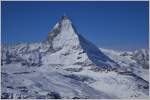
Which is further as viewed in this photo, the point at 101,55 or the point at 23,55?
the point at 23,55

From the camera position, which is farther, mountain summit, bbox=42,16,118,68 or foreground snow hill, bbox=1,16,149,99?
mountain summit, bbox=42,16,118,68

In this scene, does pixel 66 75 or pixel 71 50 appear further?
pixel 71 50

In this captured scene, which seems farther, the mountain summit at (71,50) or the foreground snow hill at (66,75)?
the mountain summit at (71,50)

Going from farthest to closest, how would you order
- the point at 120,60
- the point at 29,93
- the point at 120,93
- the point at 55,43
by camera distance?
the point at 55,43 < the point at 120,60 < the point at 120,93 < the point at 29,93

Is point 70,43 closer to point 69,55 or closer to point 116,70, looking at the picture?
point 69,55

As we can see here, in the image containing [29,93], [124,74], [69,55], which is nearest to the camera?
[29,93]

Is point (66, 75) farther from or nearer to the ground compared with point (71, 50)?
nearer to the ground

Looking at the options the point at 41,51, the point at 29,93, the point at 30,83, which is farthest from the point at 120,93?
the point at 41,51

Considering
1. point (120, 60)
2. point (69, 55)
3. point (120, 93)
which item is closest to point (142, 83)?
point (120, 93)
